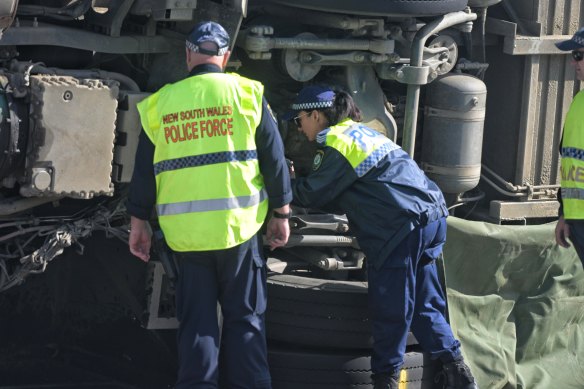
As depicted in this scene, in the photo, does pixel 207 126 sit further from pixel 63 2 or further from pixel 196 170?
pixel 63 2

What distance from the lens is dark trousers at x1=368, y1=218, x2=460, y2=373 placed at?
586cm

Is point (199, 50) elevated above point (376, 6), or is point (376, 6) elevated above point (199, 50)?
point (376, 6)

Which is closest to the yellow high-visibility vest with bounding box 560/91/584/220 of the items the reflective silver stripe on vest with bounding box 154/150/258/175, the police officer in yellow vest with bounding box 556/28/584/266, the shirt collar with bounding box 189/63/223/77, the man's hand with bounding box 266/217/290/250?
the police officer in yellow vest with bounding box 556/28/584/266

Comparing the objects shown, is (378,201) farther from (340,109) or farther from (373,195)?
(340,109)

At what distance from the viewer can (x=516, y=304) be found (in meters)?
6.77

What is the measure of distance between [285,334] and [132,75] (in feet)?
4.70

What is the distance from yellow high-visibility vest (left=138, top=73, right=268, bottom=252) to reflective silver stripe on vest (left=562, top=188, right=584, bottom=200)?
5.55ft

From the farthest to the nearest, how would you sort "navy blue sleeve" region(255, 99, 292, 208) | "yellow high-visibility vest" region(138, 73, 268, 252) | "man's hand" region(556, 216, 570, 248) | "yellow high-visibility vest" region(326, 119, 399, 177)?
"man's hand" region(556, 216, 570, 248) → "yellow high-visibility vest" region(326, 119, 399, 177) → "navy blue sleeve" region(255, 99, 292, 208) → "yellow high-visibility vest" region(138, 73, 268, 252)

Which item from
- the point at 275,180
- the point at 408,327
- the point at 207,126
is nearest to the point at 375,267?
the point at 408,327

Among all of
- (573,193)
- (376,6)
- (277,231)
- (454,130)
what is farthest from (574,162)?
(277,231)

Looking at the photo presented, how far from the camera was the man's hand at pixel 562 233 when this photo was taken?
6.33 m

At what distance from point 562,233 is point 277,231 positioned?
159 centimetres

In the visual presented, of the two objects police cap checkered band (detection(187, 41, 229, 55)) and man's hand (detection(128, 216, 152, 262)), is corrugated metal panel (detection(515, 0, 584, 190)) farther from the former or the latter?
man's hand (detection(128, 216, 152, 262))

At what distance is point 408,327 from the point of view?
232 inches
